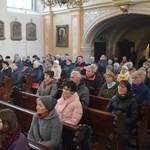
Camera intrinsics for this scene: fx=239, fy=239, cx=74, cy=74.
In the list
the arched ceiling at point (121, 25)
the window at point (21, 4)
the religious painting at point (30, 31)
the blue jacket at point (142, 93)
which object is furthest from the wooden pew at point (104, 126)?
the window at point (21, 4)

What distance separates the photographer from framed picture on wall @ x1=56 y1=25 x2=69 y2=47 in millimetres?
11602

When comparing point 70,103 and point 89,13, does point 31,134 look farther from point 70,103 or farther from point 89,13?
point 89,13

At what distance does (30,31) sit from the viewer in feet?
39.4

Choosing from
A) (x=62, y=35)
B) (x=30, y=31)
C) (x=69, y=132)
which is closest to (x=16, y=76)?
(x=69, y=132)

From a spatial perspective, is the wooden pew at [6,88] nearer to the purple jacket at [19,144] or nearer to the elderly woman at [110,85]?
the elderly woman at [110,85]

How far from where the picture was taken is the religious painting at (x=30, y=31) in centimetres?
1192

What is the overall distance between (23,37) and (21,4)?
1719 mm

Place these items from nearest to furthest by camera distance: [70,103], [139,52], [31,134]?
Answer: 1. [31,134]
2. [70,103]
3. [139,52]

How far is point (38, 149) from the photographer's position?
2.37 metres

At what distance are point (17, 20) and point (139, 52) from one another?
22.0 feet

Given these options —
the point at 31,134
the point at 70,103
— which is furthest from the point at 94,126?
the point at 31,134

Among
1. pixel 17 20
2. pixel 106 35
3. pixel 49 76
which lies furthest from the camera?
pixel 106 35

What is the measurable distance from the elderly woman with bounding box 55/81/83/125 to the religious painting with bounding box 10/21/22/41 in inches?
334

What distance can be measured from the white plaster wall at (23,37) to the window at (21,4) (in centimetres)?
40
